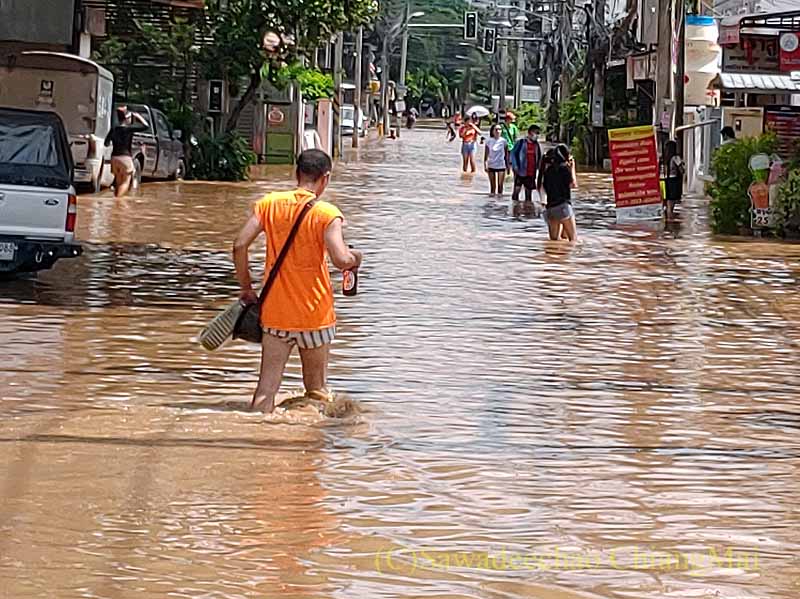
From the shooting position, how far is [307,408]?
9688mm

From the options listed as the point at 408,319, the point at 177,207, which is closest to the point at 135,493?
the point at 408,319

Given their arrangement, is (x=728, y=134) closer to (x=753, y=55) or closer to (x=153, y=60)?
(x=753, y=55)

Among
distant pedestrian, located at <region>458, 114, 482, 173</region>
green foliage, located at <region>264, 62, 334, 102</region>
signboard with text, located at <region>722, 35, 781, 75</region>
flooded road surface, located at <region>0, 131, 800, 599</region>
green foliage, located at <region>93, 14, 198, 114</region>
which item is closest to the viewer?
flooded road surface, located at <region>0, 131, 800, 599</region>

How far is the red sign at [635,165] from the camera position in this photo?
26.2 meters

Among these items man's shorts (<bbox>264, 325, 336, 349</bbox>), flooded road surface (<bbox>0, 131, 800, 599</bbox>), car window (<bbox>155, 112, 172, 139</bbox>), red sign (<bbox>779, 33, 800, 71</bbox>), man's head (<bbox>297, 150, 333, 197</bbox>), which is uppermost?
red sign (<bbox>779, 33, 800, 71</bbox>)

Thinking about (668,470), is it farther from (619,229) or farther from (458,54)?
(458,54)

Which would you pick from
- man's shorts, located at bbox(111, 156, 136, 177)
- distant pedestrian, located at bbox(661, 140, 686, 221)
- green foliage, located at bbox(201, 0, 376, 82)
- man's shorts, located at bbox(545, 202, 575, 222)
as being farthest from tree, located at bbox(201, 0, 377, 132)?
man's shorts, located at bbox(545, 202, 575, 222)

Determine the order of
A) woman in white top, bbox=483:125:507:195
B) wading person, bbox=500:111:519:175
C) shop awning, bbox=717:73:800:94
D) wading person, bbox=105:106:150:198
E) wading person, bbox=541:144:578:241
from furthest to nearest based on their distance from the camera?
1. wading person, bbox=500:111:519:175
2. woman in white top, bbox=483:125:507:195
3. shop awning, bbox=717:73:800:94
4. wading person, bbox=105:106:150:198
5. wading person, bbox=541:144:578:241

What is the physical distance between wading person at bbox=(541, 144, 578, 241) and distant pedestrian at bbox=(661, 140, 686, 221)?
5.68 metres

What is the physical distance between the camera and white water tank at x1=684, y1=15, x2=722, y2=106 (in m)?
33.4

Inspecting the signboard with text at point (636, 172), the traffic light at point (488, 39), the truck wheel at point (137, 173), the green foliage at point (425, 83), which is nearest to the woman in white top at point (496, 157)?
the truck wheel at point (137, 173)

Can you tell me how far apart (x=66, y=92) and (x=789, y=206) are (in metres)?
13.3

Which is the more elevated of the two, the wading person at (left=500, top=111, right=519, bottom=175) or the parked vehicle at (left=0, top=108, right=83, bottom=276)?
the wading person at (left=500, top=111, right=519, bottom=175)

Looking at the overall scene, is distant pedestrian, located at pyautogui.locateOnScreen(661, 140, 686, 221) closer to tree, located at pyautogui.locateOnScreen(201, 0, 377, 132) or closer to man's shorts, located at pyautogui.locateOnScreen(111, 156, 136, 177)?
man's shorts, located at pyautogui.locateOnScreen(111, 156, 136, 177)
